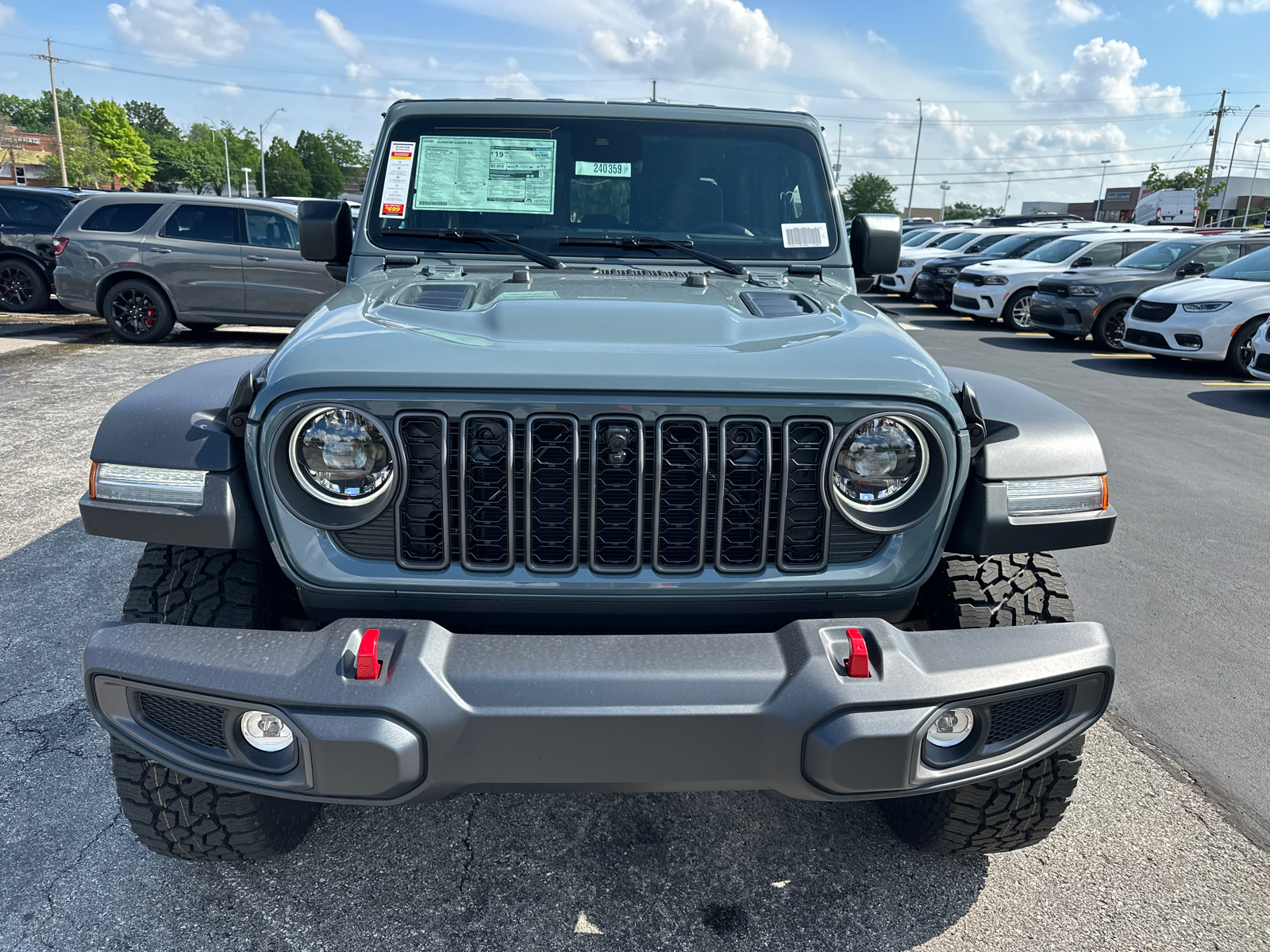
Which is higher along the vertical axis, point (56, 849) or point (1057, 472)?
point (1057, 472)

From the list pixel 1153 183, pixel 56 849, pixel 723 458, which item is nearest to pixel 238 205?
pixel 56 849

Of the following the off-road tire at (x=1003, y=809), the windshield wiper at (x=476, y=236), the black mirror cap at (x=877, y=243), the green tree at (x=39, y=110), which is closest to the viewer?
the off-road tire at (x=1003, y=809)

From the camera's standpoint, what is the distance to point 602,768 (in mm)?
1697

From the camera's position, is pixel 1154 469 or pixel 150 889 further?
pixel 1154 469

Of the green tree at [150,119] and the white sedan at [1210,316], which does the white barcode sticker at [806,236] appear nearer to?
the white sedan at [1210,316]

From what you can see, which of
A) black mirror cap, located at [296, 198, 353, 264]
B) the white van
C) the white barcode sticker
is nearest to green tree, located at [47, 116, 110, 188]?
the white van

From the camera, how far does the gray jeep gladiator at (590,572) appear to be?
1676 mm

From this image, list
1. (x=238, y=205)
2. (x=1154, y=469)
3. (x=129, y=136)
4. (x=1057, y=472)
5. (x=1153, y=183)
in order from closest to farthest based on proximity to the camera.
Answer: (x=1057, y=472) → (x=1154, y=469) → (x=238, y=205) → (x=1153, y=183) → (x=129, y=136)

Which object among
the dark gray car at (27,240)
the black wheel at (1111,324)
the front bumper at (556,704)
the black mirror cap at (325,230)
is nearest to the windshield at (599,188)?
the black mirror cap at (325,230)

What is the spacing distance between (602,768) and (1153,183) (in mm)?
83111

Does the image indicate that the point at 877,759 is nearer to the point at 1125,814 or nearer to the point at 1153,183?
the point at 1125,814

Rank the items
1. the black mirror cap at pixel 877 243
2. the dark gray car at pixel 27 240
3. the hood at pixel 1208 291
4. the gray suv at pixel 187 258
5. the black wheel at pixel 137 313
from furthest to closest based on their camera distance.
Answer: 1. the dark gray car at pixel 27 240
2. the black wheel at pixel 137 313
3. the gray suv at pixel 187 258
4. the hood at pixel 1208 291
5. the black mirror cap at pixel 877 243

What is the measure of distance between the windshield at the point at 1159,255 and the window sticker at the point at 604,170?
12045 mm

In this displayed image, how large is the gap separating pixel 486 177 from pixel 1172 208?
53.1 meters
